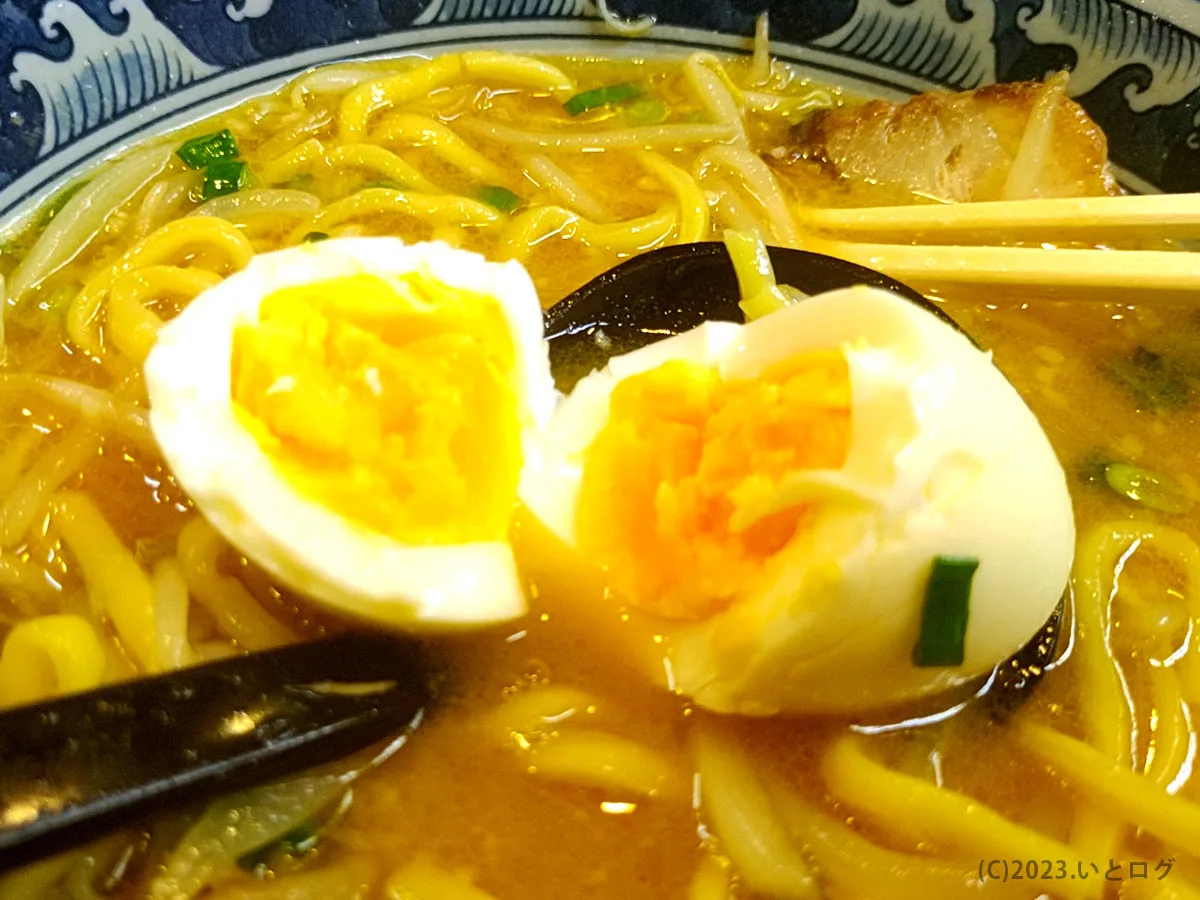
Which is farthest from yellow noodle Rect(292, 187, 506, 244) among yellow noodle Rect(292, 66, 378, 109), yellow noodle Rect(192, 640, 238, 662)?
yellow noodle Rect(192, 640, 238, 662)

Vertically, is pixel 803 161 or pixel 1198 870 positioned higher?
pixel 803 161

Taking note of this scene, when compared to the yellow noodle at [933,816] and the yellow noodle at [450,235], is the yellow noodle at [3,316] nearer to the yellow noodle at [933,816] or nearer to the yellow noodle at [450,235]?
the yellow noodle at [450,235]

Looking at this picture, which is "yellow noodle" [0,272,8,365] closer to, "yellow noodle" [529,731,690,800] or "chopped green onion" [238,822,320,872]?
"chopped green onion" [238,822,320,872]

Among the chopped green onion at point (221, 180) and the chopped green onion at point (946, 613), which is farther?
the chopped green onion at point (221, 180)

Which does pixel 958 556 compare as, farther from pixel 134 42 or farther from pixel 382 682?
pixel 134 42

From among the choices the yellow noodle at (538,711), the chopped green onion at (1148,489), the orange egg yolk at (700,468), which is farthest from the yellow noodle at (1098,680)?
the yellow noodle at (538,711)

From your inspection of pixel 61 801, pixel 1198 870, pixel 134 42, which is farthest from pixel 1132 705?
pixel 134 42

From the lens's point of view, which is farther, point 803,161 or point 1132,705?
point 803,161
